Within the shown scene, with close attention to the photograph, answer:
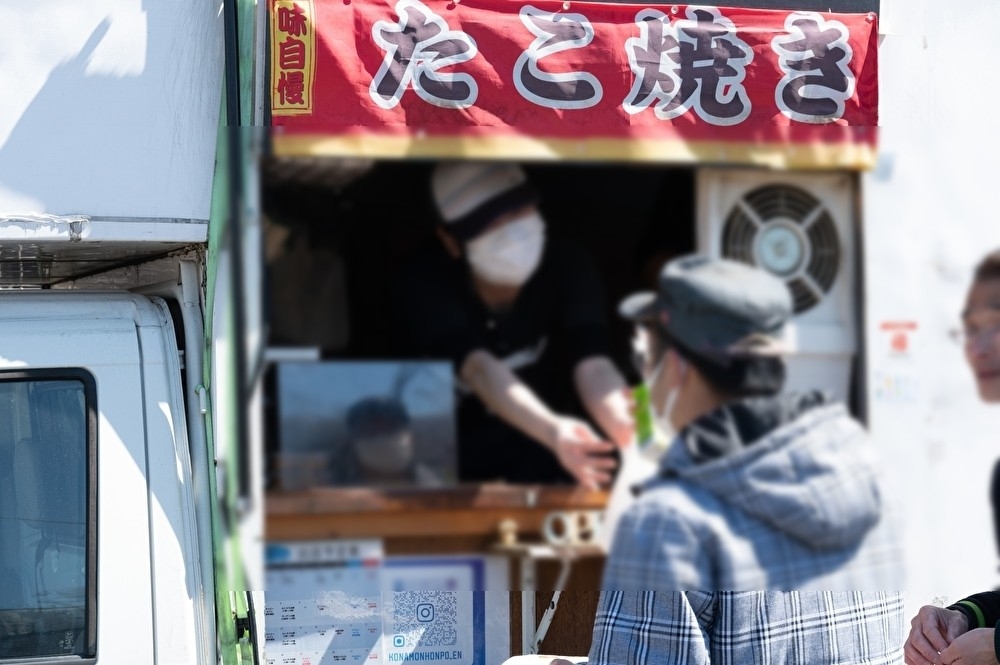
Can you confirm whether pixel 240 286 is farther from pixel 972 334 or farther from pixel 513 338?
pixel 972 334

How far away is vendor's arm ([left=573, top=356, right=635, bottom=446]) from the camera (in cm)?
130

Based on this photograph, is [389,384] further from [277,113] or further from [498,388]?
[277,113]

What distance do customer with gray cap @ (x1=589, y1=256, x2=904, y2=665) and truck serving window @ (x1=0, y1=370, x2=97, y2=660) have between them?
130cm

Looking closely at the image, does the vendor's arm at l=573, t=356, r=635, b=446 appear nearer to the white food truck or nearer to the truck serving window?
the white food truck

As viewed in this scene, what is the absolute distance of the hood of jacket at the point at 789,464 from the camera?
4.26 feet

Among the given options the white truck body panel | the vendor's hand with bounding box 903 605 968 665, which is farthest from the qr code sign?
the vendor's hand with bounding box 903 605 968 665

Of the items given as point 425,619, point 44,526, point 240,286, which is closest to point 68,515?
point 44,526

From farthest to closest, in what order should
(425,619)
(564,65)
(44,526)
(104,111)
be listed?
(425,619), (564,65), (104,111), (44,526)

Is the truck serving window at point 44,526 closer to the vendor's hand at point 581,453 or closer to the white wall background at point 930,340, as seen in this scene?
the vendor's hand at point 581,453

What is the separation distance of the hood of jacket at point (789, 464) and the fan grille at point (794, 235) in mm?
139

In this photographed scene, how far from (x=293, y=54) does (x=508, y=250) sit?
1.87m

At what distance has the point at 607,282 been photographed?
1311mm

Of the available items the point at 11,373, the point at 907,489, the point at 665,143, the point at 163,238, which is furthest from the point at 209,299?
the point at 907,489

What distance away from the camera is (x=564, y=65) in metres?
2.95
